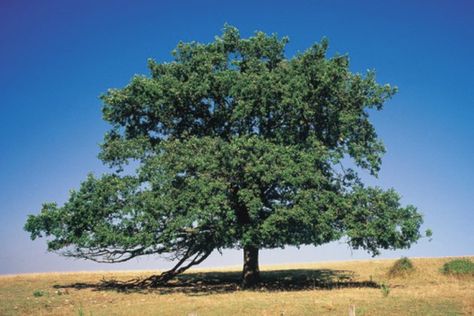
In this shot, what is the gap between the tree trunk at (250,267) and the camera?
33216 millimetres

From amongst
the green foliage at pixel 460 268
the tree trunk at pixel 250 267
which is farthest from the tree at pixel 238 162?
the green foliage at pixel 460 268

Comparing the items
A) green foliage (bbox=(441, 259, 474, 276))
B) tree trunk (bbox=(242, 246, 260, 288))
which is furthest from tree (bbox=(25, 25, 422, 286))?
green foliage (bbox=(441, 259, 474, 276))

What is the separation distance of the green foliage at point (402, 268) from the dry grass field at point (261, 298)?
429 mm

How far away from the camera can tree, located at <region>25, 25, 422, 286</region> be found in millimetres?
27734

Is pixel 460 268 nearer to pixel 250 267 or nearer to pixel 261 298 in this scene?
pixel 250 267

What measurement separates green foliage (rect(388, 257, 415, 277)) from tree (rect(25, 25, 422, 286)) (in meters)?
8.03

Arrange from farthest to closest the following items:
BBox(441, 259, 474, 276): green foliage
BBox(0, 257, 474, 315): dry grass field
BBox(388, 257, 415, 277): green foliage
→ BBox(388, 257, 415, 277): green foliage < BBox(441, 259, 474, 276): green foliage < BBox(0, 257, 474, 315): dry grass field

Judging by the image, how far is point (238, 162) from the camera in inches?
1092

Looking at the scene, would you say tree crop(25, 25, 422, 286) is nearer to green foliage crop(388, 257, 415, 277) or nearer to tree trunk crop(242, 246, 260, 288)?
tree trunk crop(242, 246, 260, 288)

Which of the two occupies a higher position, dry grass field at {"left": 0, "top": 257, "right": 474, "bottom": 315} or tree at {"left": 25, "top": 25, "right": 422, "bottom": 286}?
tree at {"left": 25, "top": 25, "right": 422, "bottom": 286}

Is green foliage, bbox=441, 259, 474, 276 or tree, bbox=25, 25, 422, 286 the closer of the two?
tree, bbox=25, 25, 422, 286

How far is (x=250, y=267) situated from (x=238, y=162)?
924 cm

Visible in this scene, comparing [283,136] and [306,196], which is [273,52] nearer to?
[283,136]

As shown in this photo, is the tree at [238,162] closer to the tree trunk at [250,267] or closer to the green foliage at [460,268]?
the tree trunk at [250,267]
